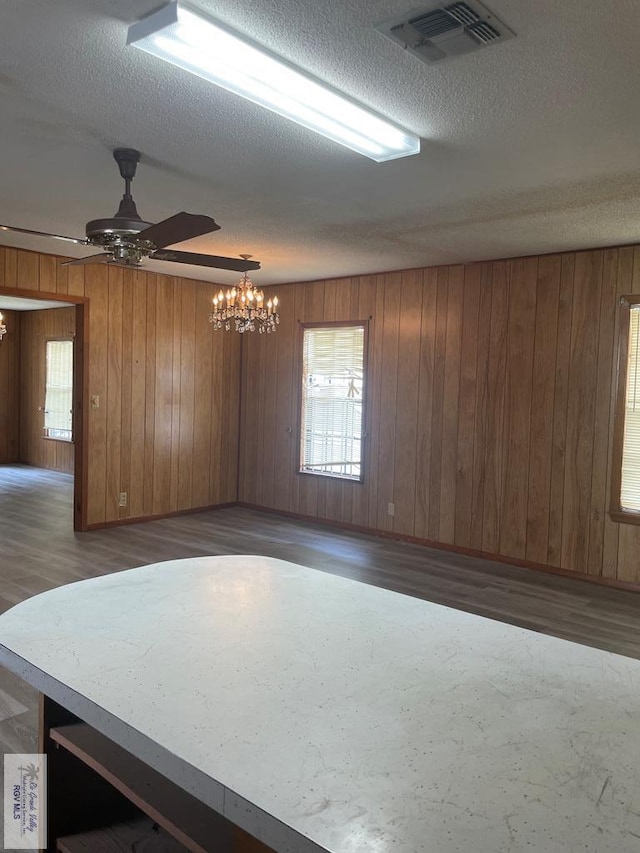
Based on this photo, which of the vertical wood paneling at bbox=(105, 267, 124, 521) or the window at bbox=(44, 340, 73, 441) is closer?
the vertical wood paneling at bbox=(105, 267, 124, 521)

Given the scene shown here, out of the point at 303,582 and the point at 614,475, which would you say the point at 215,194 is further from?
the point at 614,475

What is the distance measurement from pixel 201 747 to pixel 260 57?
210 cm

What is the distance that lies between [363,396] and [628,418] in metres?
2.48

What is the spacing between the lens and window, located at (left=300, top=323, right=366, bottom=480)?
6527 millimetres

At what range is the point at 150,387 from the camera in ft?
22.0

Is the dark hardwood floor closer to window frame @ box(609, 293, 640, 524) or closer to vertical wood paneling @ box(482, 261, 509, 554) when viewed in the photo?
vertical wood paneling @ box(482, 261, 509, 554)

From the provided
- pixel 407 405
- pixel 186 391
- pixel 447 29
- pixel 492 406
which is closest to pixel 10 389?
pixel 186 391

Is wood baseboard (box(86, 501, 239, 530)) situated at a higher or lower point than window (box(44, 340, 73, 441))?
lower

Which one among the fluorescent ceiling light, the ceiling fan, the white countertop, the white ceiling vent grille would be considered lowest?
the white countertop

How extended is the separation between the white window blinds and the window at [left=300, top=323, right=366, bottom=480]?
2.49 m

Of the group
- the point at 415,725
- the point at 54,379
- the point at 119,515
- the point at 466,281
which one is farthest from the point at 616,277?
the point at 54,379

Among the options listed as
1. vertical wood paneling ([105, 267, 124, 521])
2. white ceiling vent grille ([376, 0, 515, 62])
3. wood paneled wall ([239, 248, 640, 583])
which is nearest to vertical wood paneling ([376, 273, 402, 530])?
wood paneled wall ([239, 248, 640, 583])

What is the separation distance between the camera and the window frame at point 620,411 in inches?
189

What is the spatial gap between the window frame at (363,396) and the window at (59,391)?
15.7 feet
